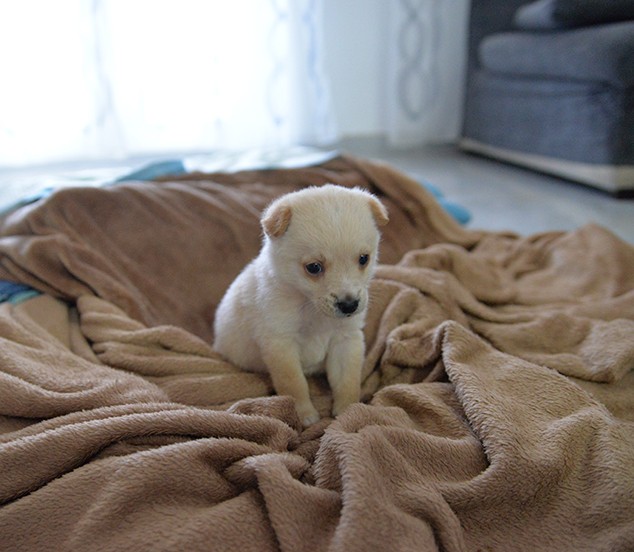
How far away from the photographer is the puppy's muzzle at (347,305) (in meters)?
1.01

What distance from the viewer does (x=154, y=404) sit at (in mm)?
1021

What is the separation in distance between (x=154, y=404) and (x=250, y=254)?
76 cm

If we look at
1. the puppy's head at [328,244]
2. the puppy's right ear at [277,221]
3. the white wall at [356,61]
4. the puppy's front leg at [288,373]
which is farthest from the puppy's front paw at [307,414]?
the white wall at [356,61]

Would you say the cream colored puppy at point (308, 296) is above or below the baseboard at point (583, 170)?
above

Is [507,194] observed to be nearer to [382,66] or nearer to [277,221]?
[382,66]

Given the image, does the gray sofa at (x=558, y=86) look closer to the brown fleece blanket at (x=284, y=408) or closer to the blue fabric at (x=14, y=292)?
the brown fleece blanket at (x=284, y=408)

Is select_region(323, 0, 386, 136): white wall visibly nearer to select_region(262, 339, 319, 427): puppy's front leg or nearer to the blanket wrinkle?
select_region(262, 339, 319, 427): puppy's front leg

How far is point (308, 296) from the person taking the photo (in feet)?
3.57

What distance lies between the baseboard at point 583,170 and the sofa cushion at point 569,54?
382 mm

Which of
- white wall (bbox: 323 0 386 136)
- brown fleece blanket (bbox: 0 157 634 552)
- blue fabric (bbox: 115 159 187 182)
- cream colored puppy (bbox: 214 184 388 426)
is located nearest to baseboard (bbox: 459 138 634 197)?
white wall (bbox: 323 0 386 136)

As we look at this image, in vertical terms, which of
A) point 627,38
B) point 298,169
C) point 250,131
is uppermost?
point 627,38

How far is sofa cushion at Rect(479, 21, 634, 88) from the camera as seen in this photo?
2.55 meters

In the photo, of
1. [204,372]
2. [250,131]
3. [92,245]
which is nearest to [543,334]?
[204,372]

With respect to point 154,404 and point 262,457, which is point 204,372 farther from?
point 262,457
